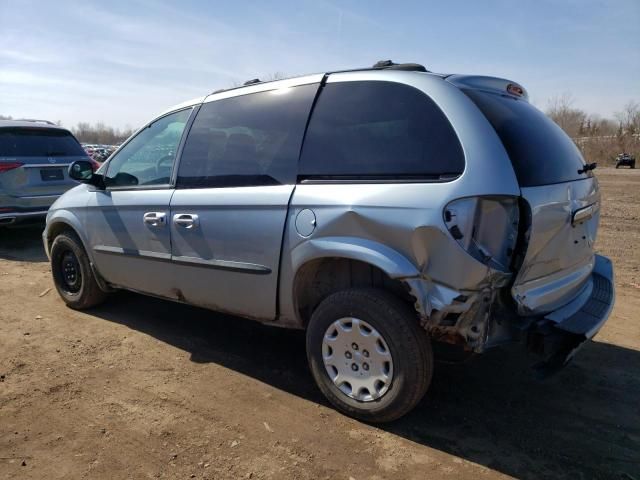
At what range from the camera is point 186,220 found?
3.63 metres

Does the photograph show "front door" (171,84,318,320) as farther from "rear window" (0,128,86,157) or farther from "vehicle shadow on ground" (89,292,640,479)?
"rear window" (0,128,86,157)

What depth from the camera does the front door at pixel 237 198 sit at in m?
3.23

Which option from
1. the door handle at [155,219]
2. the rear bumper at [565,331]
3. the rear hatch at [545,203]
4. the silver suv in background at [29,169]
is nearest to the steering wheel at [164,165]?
the door handle at [155,219]

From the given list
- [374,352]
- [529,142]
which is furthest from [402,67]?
[374,352]

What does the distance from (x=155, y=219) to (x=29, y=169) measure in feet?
15.8

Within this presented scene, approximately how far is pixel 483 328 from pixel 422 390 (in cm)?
48

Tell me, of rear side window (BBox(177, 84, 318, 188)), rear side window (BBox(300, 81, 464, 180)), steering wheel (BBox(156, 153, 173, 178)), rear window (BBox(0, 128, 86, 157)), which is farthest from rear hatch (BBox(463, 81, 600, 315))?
rear window (BBox(0, 128, 86, 157))

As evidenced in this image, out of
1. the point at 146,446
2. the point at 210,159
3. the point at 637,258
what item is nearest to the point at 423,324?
the point at 146,446

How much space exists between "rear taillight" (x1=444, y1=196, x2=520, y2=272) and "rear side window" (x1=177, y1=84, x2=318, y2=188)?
110 cm

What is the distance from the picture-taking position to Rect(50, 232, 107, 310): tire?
4.74 m

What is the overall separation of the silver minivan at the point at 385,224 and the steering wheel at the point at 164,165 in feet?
0.37

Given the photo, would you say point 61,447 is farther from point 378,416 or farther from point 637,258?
point 637,258

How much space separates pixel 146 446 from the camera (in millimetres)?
2805

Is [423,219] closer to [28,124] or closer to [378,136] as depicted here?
[378,136]
